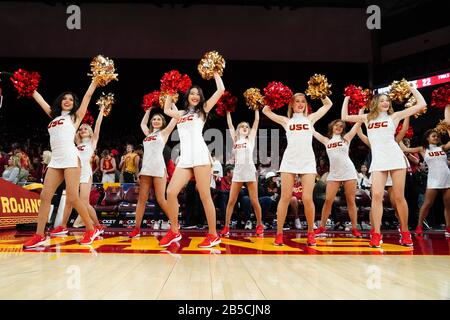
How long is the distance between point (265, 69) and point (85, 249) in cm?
1299

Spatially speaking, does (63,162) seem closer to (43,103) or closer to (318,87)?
(43,103)

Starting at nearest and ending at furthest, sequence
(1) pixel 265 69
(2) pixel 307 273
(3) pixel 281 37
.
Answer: (2) pixel 307 273 → (3) pixel 281 37 → (1) pixel 265 69

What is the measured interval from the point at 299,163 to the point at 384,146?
103cm

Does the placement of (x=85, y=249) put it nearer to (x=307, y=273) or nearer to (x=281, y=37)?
(x=307, y=273)

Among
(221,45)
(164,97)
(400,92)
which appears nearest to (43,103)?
(164,97)

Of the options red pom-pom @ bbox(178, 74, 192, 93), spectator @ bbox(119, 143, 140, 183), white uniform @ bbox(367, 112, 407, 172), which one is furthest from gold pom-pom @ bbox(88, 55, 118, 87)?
spectator @ bbox(119, 143, 140, 183)

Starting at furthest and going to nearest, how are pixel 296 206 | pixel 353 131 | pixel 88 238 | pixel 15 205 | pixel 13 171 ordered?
pixel 13 171
pixel 296 206
pixel 15 205
pixel 353 131
pixel 88 238

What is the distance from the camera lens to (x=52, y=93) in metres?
15.5

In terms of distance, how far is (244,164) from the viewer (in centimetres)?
640

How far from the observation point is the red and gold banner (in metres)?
6.54

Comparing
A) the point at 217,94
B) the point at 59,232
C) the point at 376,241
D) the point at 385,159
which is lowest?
the point at 59,232

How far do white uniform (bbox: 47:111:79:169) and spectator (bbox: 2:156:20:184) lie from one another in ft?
14.7

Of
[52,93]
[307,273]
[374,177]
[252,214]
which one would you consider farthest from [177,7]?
[307,273]

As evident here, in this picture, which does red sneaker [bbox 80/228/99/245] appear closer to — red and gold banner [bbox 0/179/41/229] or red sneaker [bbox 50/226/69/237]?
red sneaker [bbox 50/226/69/237]
